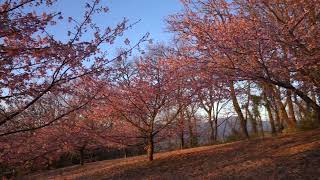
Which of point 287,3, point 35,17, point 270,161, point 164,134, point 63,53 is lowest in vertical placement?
point 270,161

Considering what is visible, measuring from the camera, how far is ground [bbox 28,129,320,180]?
9938mm

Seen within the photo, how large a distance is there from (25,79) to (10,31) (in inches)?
37.3

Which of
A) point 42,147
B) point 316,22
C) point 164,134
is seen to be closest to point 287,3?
point 316,22

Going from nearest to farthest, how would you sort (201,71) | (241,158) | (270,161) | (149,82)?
(201,71) → (270,161) → (241,158) → (149,82)

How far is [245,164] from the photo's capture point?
37.7 ft

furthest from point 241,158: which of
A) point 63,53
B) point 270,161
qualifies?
point 63,53

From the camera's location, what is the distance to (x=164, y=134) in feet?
53.7

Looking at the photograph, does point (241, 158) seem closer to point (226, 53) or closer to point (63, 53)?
point (226, 53)

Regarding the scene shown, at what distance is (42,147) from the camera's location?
18.4 metres

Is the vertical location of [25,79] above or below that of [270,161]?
above

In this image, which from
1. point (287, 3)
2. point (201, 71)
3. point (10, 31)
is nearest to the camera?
point (10, 31)

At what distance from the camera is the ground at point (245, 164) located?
32.6 ft

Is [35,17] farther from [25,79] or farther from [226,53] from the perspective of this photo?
[226,53]

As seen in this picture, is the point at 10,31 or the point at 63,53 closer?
the point at 10,31
